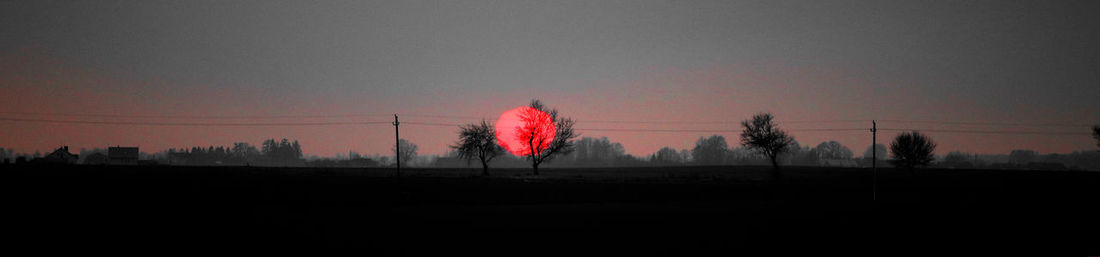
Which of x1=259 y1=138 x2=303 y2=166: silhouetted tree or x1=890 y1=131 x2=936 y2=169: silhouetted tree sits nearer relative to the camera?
x1=890 y1=131 x2=936 y2=169: silhouetted tree

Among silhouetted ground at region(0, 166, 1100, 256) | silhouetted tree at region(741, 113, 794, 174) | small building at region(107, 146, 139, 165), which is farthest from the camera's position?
small building at region(107, 146, 139, 165)

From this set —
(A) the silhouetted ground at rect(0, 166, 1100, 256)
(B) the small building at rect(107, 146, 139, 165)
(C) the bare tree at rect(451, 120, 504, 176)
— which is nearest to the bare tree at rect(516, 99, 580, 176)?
(C) the bare tree at rect(451, 120, 504, 176)

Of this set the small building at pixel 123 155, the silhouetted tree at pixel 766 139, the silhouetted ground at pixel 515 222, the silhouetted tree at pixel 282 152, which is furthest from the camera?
the silhouetted tree at pixel 282 152

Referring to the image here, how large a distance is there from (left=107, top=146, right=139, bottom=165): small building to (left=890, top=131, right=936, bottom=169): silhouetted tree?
533 feet

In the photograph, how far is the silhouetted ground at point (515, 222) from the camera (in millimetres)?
15539

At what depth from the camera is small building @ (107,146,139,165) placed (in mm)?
126881

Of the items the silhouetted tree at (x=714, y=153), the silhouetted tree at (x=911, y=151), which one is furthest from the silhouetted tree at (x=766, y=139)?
the silhouetted tree at (x=714, y=153)

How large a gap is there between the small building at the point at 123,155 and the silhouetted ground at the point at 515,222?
115557 millimetres

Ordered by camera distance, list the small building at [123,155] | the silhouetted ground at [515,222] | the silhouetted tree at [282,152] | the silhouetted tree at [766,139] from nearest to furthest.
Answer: the silhouetted ground at [515,222] < the silhouetted tree at [766,139] < the small building at [123,155] < the silhouetted tree at [282,152]

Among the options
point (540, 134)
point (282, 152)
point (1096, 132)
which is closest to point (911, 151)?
point (1096, 132)

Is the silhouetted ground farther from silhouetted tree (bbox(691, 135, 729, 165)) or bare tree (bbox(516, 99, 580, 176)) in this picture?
silhouetted tree (bbox(691, 135, 729, 165))

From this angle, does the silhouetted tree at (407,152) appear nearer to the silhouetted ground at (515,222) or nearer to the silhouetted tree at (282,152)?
the silhouetted tree at (282,152)

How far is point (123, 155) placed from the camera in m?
128

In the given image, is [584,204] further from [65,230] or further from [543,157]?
[543,157]
